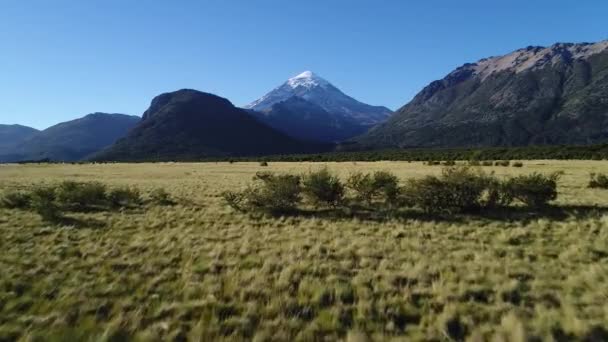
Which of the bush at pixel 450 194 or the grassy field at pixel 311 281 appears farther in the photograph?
the bush at pixel 450 194

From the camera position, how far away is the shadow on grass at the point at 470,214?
12.4 metres

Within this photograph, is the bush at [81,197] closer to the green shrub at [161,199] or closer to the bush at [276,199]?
the green shrub at [161,199]

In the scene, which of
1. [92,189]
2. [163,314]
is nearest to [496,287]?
[163,314]

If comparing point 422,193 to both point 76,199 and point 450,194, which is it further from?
point 76,199

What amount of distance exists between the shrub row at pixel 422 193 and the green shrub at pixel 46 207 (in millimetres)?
6335

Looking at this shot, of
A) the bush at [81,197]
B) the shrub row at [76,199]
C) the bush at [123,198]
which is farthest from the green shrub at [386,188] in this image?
the bush at [81,197]

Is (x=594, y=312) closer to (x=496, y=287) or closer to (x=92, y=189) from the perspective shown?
(x=496, y=287)

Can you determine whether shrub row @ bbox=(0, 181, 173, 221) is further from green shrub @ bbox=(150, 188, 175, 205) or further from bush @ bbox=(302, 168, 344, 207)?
bush @ bbox=(302, 168, 344, 207)

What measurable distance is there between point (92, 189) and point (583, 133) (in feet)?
721

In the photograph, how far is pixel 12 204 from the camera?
16.6m

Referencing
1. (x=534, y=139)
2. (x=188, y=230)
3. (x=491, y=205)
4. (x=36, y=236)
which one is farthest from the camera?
(x=534, y=139)

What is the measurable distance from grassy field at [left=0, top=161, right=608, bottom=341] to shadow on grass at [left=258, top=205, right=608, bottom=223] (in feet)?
1.20

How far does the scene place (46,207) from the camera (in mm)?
14086

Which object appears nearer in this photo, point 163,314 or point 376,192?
point 163,314
